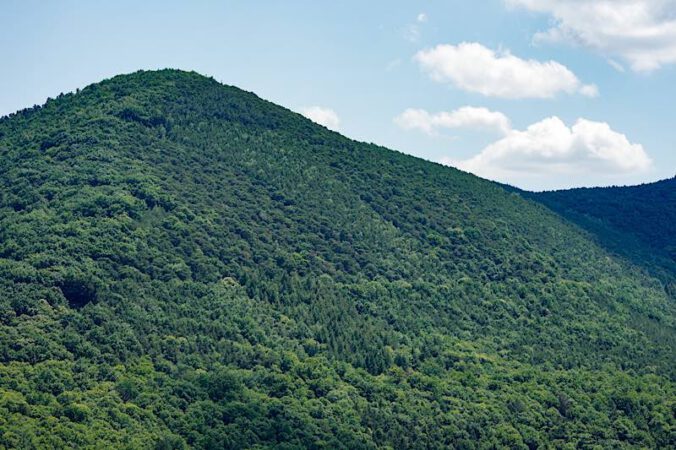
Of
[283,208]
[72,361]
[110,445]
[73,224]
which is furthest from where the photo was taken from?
[283,208]

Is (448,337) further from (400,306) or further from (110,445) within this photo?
(110,445)

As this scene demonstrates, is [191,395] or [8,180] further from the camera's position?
[8,180]

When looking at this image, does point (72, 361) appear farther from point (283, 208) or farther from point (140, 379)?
point (283, 208)

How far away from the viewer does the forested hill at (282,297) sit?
10575 centimetres

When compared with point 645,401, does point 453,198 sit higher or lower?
higher

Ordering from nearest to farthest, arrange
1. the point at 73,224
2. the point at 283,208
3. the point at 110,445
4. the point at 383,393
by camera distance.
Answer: the point at 110,445 → the point at 383,393 → the point at 73,224 → the point at 283,208

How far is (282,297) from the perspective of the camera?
439 feet

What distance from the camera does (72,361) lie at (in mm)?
103938

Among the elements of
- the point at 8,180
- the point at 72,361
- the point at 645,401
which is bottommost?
the point at 645,401

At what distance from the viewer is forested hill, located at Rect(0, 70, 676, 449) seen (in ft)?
347

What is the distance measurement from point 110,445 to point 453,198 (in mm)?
100533

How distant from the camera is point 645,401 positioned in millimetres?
132625

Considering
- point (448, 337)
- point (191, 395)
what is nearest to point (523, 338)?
point (448, 337)

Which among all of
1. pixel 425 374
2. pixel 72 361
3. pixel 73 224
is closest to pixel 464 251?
pixel 425 374
